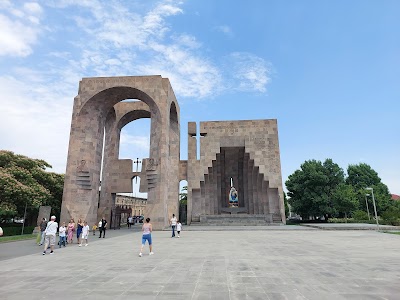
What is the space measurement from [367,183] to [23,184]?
58.6 metres

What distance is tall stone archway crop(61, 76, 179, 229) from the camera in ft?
82.6

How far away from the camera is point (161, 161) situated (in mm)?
26156

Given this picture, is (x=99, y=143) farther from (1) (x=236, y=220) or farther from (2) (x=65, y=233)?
(1) (x=236, y=220)

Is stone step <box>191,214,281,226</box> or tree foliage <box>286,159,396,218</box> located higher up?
tree foliage <box>286,159,396,218</box>

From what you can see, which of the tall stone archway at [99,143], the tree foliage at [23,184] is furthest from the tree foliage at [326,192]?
the tree foliage at [23,184]

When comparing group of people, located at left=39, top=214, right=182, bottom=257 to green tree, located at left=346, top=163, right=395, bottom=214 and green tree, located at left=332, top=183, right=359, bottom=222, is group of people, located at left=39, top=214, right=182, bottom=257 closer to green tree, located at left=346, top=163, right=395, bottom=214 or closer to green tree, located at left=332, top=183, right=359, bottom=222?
green tree, located at left=332, top=183, right=359, bottom=222

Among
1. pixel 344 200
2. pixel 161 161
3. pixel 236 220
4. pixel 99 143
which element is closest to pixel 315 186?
pixel 344 200

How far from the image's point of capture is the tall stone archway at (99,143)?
82.6 feet

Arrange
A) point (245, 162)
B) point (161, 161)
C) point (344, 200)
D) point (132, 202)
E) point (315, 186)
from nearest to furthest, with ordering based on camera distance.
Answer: point (161, 161) → point (344, 200) → point (245, 162) → point (315, 186) → point (132, 202)

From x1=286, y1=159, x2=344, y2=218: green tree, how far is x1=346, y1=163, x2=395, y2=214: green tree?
635 centimetres

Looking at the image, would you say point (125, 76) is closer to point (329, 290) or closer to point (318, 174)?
point (329, 290)

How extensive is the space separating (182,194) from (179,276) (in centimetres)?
5438

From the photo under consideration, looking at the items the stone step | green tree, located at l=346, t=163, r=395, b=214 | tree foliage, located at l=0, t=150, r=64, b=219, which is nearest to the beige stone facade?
tree foliage, located at l=0, t=150, r=64, b=219

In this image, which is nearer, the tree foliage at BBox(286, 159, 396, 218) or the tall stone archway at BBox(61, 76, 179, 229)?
the tall stone archway at BBox(61, 76, 179, 229)
